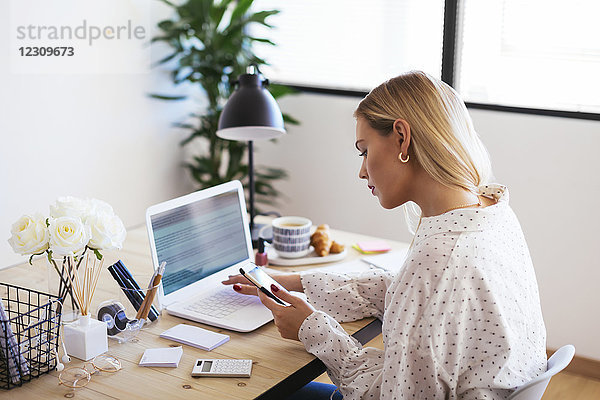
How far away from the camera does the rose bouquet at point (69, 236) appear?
54.7 inches

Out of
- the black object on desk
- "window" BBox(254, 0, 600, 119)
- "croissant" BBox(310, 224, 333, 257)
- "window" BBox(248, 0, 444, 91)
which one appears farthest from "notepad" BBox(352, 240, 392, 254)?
"window" BBox(248, 0, 444, 91)

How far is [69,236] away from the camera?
1392 mm

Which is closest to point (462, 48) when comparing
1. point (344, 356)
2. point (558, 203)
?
point (558, 203)

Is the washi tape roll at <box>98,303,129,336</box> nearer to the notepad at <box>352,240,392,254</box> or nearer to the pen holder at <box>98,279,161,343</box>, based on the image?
the pen holder at <box>98,279,161,343</box>

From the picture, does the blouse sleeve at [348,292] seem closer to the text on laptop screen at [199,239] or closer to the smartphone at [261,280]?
the smartphone at [261,280]

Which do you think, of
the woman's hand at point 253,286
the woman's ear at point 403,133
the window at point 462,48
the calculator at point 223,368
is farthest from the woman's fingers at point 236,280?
the window at point 462,48

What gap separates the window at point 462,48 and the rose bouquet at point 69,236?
6.86ft

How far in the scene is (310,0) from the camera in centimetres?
351

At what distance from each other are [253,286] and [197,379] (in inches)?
17.2

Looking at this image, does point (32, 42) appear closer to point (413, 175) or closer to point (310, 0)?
point (310, 0)

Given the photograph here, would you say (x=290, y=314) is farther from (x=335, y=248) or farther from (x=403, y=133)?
(x=335, y=248)

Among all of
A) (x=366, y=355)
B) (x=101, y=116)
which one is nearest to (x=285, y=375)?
(x=366, y=355)

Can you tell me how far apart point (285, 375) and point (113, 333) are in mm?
428

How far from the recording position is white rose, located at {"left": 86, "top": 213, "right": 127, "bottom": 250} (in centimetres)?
144
